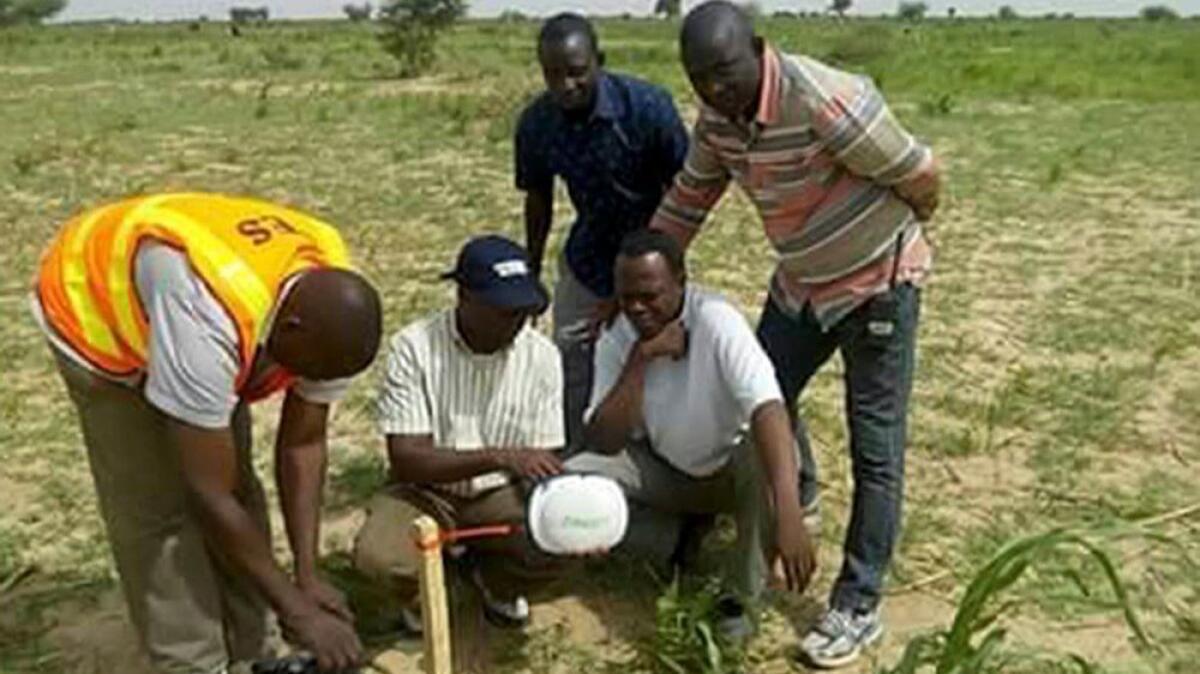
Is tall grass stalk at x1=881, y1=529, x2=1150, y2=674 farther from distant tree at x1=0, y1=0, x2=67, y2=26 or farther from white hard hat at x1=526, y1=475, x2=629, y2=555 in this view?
distant tree at x1=0, y1=0, x2=67, y2=26

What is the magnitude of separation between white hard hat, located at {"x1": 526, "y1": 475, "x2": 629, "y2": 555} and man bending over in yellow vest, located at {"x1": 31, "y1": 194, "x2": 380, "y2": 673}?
0.49 m

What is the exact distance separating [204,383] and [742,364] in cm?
125

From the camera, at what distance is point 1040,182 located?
35.7ft

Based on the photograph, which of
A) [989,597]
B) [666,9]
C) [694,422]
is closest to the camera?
[989,597]

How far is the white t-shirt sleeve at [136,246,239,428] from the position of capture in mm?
2338

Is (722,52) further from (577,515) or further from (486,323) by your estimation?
(577,515)

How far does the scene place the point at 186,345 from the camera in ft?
7.70

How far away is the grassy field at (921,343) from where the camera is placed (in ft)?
11.7

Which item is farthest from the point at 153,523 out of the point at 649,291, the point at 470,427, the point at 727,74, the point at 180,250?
the point at 727,74

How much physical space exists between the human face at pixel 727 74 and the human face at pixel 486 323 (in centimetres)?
62

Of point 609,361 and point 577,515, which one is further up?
point 609,361

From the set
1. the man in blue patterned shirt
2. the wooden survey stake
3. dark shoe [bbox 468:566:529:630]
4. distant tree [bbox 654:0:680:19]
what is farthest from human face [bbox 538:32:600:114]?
Answer: distant tree [bbox 654:0:680:19]

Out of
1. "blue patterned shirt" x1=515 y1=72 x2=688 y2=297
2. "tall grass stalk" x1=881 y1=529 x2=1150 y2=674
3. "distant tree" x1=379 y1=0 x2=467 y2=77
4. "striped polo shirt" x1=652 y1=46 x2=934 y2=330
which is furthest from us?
"distant tree" x1=379 y1=0 x2=467 y2=77

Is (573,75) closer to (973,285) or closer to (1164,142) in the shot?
(973,285)
